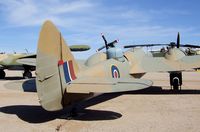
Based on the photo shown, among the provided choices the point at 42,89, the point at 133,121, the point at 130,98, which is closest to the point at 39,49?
the point at 42,89

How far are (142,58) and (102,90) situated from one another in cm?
1140

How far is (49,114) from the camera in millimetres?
12766

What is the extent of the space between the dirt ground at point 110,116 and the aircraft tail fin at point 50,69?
3.41ft

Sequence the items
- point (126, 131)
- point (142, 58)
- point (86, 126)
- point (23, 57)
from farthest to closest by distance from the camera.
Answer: point (23, 57), point (142, 58), point (86, 126), point (126, 131)

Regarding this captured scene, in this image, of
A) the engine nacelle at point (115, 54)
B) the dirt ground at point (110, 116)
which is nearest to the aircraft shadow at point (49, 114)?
the dirt ground at point (110, 116)

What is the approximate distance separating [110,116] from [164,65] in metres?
8.80

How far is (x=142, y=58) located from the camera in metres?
21.2

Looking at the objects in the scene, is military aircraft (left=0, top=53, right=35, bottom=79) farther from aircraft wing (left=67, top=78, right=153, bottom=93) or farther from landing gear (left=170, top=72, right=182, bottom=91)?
aircraft wing (left=67, top=78, right=153, bottom=93)

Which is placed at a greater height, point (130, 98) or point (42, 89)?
point (42, 89)

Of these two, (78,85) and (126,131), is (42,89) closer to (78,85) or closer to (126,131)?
(78,85)

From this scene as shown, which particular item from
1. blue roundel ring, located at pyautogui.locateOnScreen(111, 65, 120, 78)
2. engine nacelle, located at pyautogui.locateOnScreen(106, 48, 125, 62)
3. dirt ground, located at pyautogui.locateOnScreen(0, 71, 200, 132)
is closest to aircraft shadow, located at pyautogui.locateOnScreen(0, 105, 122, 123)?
dirt ground, located at pyautogui.locateOnScreen(0, 71, 200, 132)

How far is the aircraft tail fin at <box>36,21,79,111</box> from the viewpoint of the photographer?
33.2ft

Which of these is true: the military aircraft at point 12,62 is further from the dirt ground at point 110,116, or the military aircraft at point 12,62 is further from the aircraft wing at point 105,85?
the aircraft wing at point 105,85

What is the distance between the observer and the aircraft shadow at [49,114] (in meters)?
11.9
